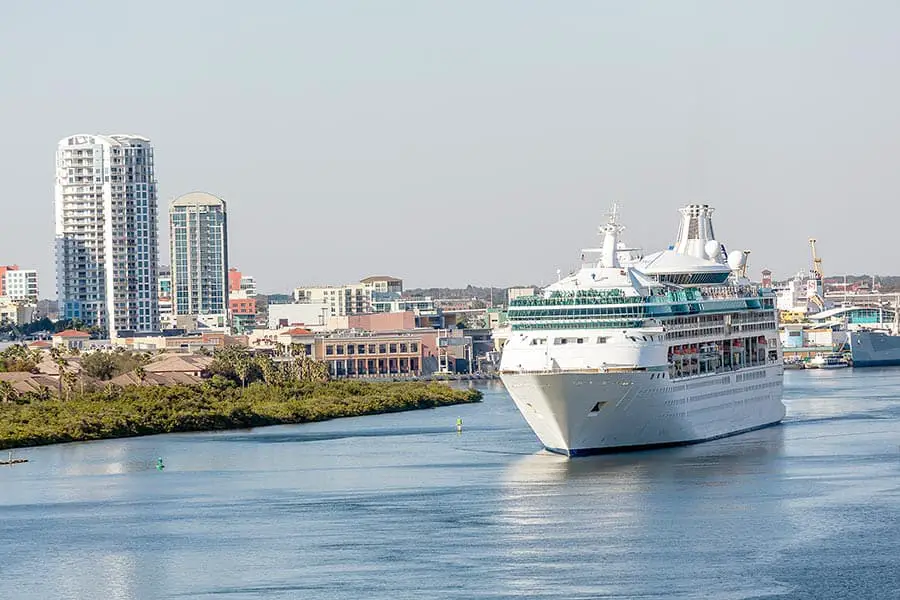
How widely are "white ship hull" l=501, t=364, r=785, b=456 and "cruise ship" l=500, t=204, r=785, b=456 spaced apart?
3 centimetres

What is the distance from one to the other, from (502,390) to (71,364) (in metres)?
26.5

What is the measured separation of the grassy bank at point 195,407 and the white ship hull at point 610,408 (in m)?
22.4

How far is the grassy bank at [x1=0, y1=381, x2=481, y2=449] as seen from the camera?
7362 centimetres

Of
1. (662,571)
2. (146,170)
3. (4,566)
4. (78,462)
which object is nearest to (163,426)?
(78,462)

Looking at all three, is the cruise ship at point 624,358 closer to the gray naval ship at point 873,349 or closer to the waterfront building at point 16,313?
the gray naval ship at point 873,349

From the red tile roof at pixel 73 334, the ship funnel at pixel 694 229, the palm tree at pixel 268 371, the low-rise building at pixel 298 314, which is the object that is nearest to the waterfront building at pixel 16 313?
the low-rise building at pixel 298 314

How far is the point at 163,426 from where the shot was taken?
3081 inches

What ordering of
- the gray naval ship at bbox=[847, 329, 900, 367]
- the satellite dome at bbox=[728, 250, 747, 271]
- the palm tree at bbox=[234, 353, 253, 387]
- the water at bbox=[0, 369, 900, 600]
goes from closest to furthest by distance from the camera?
the water at bbox=[0, 369, 900, 600] < the satellite dome at bbox=[728, 250, 747, 271] < the palm tree at bbox=[234, 353, 253, 387] < the gray naval ship at bbox=[847, 329, 900, 367]

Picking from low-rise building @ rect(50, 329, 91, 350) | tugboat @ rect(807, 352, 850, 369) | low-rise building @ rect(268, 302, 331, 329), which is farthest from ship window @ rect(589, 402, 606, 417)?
low-rise building @ rect(268, 302, 331, 329)

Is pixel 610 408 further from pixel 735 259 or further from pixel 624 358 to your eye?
pixel 735 259

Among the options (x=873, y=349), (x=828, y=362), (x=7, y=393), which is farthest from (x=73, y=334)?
(x=7, y=393)

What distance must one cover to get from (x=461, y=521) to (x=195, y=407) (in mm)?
40991

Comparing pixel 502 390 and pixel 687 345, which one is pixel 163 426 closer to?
pixel 687 345

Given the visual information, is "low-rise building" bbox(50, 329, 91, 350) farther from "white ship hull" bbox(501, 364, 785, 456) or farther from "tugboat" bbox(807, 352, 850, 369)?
"white ship hull" bbox(501, 364, 785, 456)
